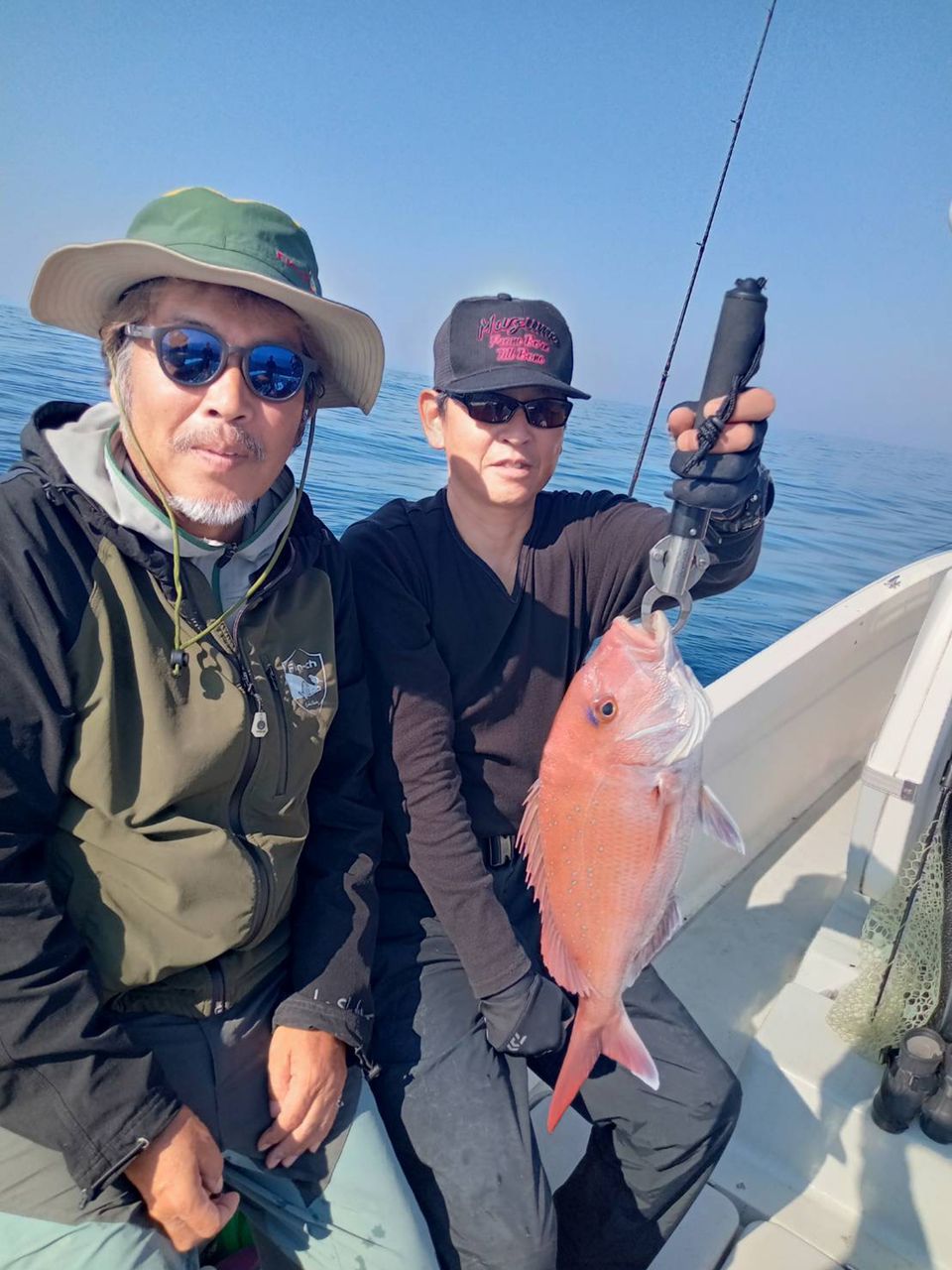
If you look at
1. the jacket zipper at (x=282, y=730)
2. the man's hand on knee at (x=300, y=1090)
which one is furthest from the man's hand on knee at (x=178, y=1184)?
the jacket zipper at (x=282, y=730)

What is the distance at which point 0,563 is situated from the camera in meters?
1.51

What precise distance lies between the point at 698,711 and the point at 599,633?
0.90 m

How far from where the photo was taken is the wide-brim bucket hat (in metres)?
1.74

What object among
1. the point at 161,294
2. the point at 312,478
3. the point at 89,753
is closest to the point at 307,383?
the point at 161,294

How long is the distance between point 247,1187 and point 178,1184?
1.31ft

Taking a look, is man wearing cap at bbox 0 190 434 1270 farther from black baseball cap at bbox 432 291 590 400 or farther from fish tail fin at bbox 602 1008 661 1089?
fish tail fin at bbox 602 1008 661 1089

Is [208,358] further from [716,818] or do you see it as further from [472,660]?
[716,818]

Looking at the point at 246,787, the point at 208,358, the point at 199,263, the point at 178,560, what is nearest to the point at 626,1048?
the point at 246,787

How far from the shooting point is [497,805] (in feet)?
7.87

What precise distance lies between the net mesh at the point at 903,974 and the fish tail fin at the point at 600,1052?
1354 millimetres

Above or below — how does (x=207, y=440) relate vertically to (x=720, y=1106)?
above

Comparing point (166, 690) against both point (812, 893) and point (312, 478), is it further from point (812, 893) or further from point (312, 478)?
point (312, 478)

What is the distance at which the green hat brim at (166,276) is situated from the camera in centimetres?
172

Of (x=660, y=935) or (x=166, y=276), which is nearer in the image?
(x=166, y=276)
